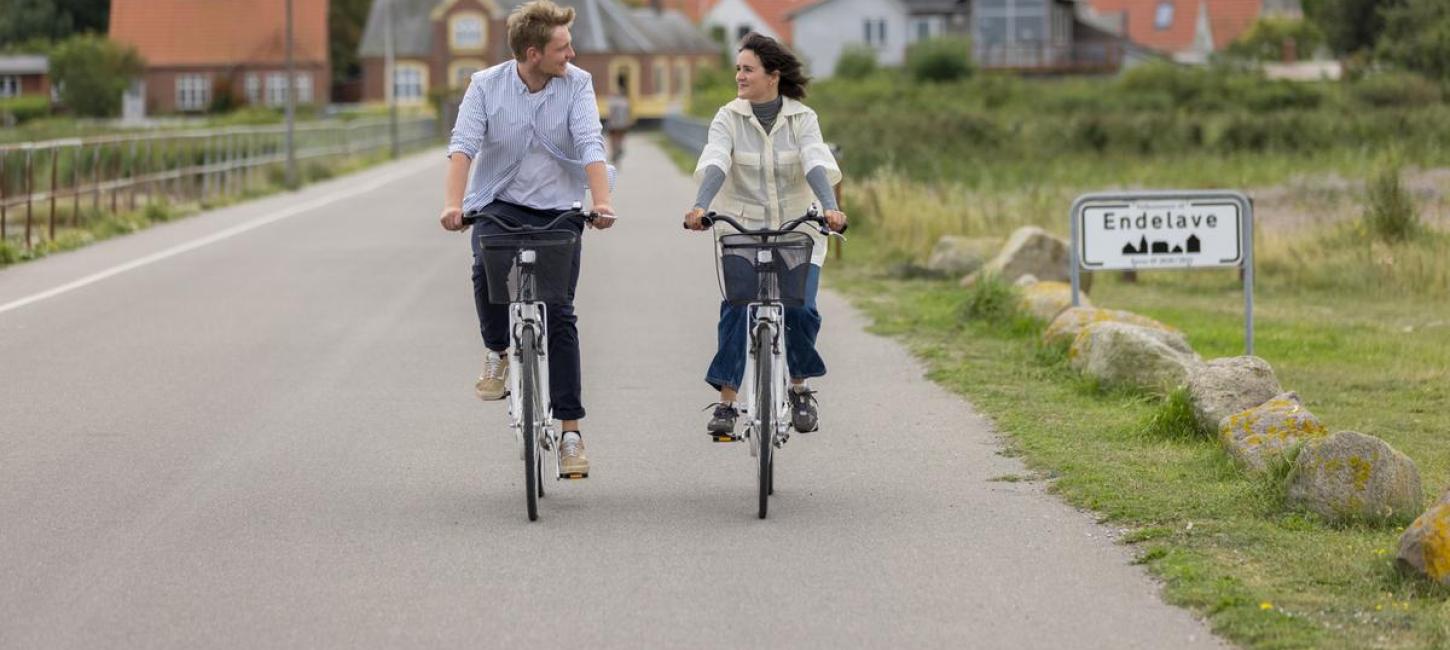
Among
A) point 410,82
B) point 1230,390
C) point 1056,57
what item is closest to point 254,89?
point 410,82

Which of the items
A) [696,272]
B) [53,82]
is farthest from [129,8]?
[696,272]

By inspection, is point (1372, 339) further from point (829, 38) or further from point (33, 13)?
point (33, 13)

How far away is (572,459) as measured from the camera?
8.21 m

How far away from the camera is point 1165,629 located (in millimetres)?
6059

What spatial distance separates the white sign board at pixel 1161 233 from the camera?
1210 centimetres

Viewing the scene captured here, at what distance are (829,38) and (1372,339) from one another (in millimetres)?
97734

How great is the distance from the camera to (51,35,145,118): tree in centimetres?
9269

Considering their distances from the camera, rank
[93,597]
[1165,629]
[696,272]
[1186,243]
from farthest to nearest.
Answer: [696,272], [1186,243], [93,597], [1165,629]

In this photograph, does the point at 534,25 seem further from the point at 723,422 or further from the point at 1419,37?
the point at 1419,37

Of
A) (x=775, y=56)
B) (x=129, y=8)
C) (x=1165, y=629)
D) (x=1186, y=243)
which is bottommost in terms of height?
(x=1165, y=629)

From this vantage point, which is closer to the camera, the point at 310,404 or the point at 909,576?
the point at 909,576

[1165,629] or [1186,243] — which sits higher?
[1186,243]

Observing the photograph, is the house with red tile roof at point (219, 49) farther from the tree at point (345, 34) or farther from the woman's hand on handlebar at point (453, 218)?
the woman's hand on handlebar at point (453, 218)

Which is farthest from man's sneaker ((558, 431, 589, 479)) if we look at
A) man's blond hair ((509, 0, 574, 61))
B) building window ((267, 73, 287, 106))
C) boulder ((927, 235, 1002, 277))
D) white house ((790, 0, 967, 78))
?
white house ((790, 0, 967, 78))
